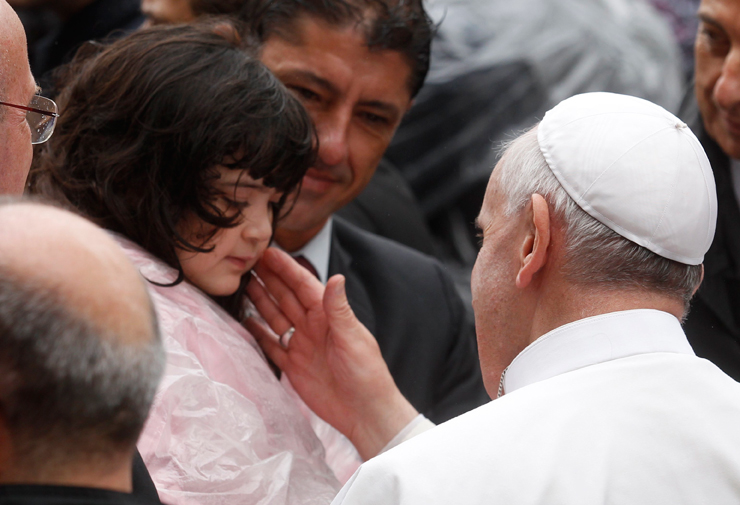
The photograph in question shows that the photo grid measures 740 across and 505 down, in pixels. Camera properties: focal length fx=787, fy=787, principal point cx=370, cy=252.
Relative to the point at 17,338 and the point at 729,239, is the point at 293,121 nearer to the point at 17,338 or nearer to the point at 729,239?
the point at 17,338

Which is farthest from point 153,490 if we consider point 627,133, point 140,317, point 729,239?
point 729,239

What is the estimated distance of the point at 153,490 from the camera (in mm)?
1413

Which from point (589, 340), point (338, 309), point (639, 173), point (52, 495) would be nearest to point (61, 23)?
point (338, 309)

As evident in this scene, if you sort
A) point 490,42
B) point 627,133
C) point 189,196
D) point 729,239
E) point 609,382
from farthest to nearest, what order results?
point 490,42 < point 729,239 < point 189,196 < point 627,133 < point 609,382

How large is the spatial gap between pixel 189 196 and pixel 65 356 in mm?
1419

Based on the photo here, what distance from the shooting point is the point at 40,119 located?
1.66 meters

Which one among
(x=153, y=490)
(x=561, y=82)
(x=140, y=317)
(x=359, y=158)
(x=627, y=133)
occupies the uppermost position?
(x=140, y=317)

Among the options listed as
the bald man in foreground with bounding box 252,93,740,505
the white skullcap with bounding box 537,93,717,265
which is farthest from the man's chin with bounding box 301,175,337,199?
the white skullcap with bounding box 537,93,717,265

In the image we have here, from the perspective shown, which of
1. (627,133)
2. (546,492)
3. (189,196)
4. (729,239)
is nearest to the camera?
(546,492)

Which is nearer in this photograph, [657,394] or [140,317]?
[140,317]

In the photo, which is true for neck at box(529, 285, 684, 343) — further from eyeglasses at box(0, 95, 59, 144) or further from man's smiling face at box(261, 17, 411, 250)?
man's smiling face at box(261, 17, 411, 250)

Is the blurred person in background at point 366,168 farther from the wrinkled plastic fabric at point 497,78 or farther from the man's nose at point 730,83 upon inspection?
the wrinkled plastic fabric at point 497,78

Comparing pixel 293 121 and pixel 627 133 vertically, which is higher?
pixel 627 133

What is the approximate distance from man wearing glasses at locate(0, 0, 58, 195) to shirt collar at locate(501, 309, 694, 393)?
112 centimetres
